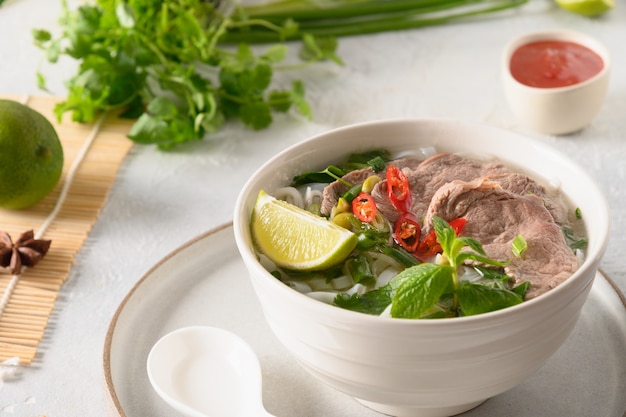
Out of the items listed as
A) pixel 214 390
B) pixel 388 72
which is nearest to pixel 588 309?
pixel 214 390

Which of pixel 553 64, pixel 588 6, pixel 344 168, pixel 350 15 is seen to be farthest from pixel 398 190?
pixel 588 6

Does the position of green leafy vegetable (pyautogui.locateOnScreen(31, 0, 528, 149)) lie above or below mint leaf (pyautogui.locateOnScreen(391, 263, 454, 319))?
below

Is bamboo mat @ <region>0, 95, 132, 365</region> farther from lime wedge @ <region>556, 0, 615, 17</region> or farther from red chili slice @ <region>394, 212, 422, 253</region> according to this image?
lime wedge @ <region>556, 0, 615, 17</region>

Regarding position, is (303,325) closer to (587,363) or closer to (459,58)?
(587,363)

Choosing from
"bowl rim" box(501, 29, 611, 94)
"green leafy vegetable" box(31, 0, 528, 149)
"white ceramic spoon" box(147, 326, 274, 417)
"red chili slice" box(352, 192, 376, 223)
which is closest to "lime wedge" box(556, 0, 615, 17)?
"bowl rim" box(501, 29, 611, 94)

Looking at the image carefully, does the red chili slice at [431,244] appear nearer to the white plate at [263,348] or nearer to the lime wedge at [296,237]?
the lime wedge at [296,237]

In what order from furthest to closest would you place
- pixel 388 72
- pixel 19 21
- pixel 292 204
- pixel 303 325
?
1. pixel 19 21
2. pixel 388 72
3. pixel 292 204
4. pixel 303 325

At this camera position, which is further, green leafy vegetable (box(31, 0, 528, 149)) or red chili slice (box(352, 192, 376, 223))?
green leafy vegetable (box(31, 0, 528, 149))
